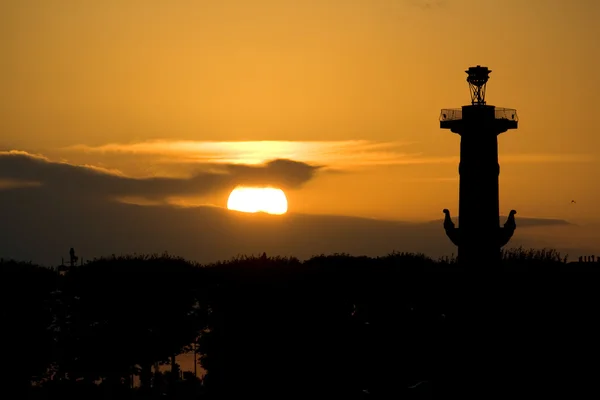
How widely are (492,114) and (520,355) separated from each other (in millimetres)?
16045

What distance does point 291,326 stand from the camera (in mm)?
73875

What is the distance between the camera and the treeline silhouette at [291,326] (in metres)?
68.9

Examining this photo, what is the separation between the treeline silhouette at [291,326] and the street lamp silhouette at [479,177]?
6.83 ft

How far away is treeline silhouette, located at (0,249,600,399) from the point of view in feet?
226

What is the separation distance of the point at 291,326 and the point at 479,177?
48.9 ft

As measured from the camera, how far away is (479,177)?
73.5 metres

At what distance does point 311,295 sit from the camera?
76375mm

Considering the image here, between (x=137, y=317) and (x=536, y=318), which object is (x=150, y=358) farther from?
(x=536, y=318)

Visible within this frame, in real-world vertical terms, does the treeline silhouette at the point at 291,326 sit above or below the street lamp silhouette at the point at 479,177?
below

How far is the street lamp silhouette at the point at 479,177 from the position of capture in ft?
242

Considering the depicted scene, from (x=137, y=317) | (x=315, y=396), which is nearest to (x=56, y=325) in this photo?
(x=137, y=317)

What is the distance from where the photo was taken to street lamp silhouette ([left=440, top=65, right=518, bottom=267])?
73.8 meters

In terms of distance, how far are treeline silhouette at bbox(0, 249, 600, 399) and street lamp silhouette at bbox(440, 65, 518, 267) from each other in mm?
2083

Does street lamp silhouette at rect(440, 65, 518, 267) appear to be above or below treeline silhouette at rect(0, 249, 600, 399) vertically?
above
